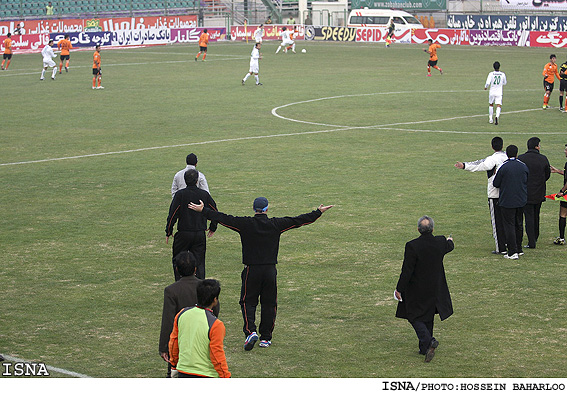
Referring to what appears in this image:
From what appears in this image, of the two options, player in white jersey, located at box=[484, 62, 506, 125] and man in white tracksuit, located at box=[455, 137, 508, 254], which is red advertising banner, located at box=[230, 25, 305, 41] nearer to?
player in white jersey, located at box=[484, 62, 506, 125]

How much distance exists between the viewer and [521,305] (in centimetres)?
1210

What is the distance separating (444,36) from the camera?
234 feet

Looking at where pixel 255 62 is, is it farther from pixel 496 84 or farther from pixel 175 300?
pixel 175 300

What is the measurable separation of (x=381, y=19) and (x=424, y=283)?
2860 inches

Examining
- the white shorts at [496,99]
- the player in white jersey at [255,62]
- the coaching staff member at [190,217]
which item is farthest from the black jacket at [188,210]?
the player in white jersey at [255,62]

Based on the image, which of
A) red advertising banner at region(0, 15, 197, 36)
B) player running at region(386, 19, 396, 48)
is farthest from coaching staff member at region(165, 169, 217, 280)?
player running at region(386, 19, 396, 48)

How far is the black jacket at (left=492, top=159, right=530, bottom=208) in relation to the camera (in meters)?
14.0

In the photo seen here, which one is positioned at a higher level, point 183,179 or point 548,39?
point 548,39

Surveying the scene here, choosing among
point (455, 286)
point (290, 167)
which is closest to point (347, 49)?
point (290, 167)

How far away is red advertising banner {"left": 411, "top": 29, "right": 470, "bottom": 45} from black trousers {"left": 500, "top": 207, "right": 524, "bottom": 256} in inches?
2291

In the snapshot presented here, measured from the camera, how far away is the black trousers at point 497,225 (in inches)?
572

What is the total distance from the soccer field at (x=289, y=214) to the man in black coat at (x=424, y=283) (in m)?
0.48

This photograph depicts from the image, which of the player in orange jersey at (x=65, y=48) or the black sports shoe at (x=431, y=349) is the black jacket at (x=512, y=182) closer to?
the black sports shoe at (x=431, y=349)

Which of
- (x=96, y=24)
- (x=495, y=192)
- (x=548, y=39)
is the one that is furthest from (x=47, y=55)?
(x=548, y=39)
